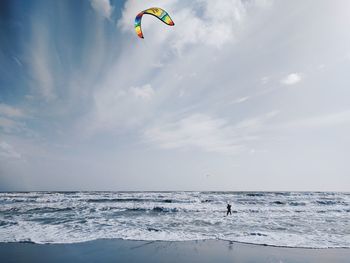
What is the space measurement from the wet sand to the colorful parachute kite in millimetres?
9939

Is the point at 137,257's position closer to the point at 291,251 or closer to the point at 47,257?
the point at 47,257

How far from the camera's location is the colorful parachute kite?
12430 millimetres

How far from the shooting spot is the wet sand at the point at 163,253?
8281 mm

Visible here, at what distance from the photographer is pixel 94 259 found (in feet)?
26.7

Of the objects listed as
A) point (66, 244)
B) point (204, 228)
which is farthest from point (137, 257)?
point (204, 228)

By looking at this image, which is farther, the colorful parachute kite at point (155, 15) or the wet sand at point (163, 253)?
the colorful parachute kite at point (155, 15)

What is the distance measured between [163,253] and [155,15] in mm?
11111

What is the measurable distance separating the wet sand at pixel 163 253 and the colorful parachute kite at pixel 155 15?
994 cm

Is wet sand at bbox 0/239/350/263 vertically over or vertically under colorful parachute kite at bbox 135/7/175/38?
under

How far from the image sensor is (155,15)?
43.2 ft

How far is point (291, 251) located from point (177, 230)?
5.95 m

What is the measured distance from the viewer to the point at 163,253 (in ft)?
29.6

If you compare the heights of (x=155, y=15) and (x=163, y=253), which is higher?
(x=155, y=15)

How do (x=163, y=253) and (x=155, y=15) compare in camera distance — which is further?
(x=155, y=15)
